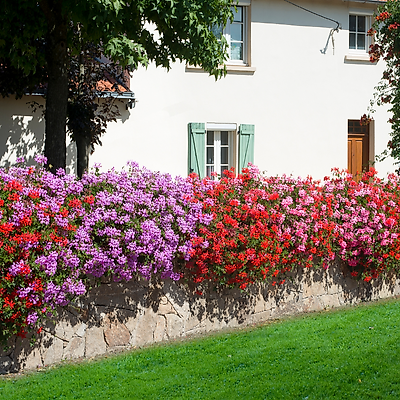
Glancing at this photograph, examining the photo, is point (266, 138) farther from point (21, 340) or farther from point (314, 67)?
point (21, 340)

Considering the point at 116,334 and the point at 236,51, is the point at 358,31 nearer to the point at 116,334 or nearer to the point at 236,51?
the point at 236,51

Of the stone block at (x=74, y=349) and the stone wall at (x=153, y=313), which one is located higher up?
the stone wall at (x=153, y=313)

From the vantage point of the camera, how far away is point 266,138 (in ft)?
50.5

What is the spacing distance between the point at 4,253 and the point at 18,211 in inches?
17.6

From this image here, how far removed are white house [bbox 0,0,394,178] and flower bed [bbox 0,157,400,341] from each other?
610cm

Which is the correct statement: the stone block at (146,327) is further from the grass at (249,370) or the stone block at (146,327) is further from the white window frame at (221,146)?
the white window frame at (221,146)

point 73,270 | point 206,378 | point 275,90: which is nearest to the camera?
point 206,378

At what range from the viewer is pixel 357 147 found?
1673cm

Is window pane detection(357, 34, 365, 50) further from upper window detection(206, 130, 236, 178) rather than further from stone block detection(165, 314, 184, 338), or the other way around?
stone block detection(165, 314, 184, 338)

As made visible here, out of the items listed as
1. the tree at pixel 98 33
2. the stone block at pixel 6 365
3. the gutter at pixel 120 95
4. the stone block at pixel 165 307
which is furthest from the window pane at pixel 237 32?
the stone block at pixel 6 365

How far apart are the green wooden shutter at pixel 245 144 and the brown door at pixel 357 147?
3.19 meters

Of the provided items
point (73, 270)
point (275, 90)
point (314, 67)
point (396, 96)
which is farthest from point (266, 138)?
point (73, 270)

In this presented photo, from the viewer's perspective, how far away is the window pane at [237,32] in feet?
50.0

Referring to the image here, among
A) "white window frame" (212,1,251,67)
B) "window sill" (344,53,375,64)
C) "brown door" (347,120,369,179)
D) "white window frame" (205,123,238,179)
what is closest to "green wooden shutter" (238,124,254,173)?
"white window frame" (205,123,238,179)
